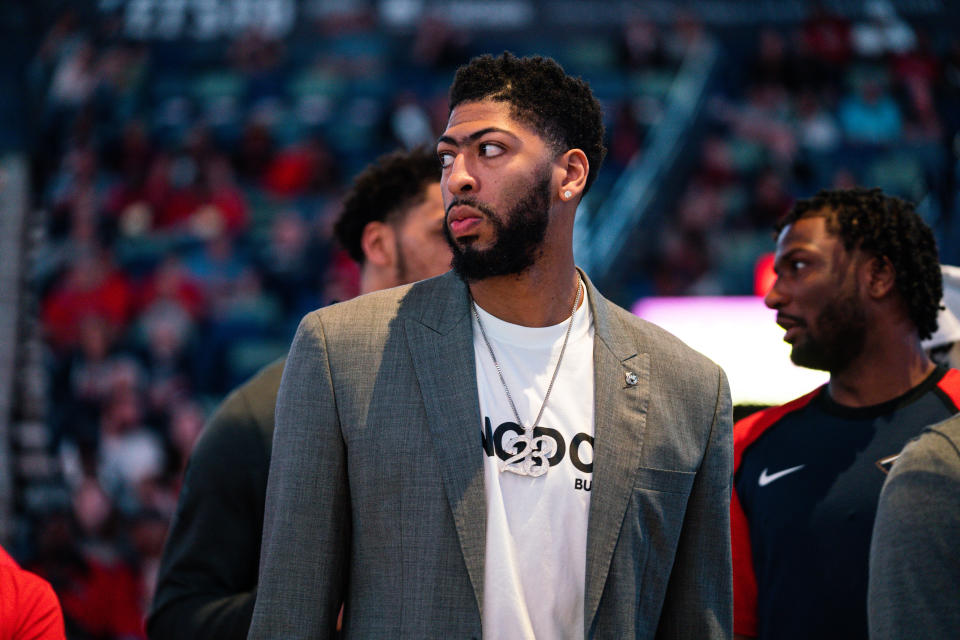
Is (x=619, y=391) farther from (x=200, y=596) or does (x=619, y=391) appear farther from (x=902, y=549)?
(x=200, y=596)

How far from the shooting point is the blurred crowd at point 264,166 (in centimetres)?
734

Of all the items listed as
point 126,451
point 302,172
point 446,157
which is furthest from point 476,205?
point 302,172

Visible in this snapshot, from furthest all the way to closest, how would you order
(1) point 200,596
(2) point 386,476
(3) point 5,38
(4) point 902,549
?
(3) point 5,38 → (1) point 200,596 → (2) point 386,476 → (4) point 902,549

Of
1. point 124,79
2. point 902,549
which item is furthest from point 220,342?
point 902,549

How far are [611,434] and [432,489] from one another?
0.33m

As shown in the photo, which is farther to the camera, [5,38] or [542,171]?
[5,38]

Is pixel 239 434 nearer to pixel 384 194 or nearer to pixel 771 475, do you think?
pixel 384 194

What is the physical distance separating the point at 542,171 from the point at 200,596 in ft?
3.78

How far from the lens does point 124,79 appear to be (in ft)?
28.2

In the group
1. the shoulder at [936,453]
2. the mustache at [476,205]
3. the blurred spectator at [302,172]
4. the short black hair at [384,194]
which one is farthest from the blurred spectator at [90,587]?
the shoulder at [936,453]

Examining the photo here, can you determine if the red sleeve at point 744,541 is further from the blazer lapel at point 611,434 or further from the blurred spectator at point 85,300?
the blurred spectator at point 85,300

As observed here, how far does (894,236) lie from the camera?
2768mm

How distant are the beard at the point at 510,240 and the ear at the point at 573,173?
5cm

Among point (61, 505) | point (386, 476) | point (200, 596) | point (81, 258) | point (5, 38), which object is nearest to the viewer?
point (386, 476)
